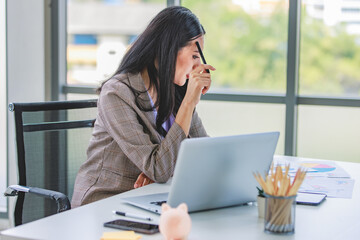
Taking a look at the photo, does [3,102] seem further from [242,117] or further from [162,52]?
[162,52]

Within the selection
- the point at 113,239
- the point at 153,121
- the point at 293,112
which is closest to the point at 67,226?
the point at 113,239

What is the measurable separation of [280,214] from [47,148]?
118 centimetres

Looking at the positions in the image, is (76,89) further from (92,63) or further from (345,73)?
(345,73)

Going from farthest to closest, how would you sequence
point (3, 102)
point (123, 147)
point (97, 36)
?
point (97, 36) < point (3, 102) < point (123, 147)

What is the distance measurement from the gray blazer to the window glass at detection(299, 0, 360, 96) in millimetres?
1479

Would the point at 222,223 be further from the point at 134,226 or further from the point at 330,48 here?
the point at 330,48

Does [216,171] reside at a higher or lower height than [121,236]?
higher

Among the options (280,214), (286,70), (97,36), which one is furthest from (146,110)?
(97,36)

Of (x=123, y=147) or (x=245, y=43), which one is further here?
(x=245, y=43)

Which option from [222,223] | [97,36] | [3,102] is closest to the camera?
[222,223]

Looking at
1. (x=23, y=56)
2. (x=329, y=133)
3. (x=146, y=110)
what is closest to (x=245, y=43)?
(x=329, y=133)

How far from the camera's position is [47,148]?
7.13 ft

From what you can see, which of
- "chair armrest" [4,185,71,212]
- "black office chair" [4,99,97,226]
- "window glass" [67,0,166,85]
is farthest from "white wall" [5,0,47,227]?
"chair armrest" [4,185,71,212]

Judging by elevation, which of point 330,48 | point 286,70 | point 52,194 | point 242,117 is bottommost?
point 52,194
